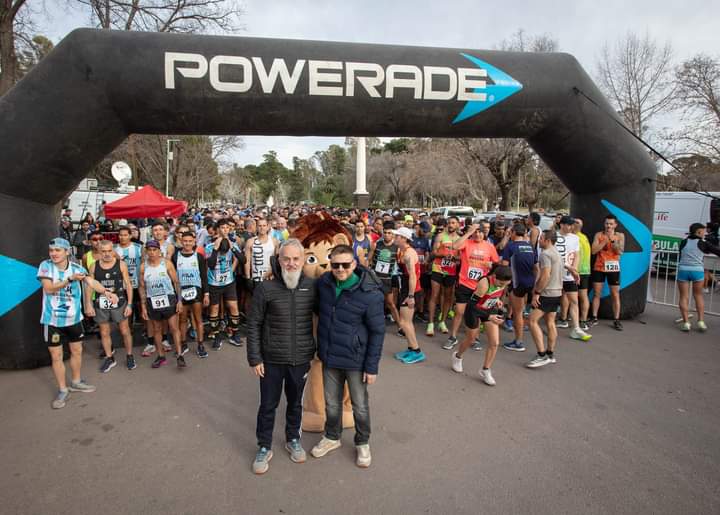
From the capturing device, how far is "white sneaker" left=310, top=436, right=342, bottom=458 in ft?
11.3

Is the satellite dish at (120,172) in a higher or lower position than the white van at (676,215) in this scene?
higher

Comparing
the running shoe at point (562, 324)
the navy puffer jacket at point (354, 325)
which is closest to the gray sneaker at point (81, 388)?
the navy puffer jacket at point (354, 325)

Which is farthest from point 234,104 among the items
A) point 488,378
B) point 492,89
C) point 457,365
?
point 488,378

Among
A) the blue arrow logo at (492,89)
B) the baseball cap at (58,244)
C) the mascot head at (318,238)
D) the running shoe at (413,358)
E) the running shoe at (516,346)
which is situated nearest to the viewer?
the mascot head at (318,238)

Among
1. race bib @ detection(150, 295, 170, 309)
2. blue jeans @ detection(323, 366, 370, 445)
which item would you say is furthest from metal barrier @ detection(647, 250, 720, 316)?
race bib @ detection(150, 295, 170, 309)

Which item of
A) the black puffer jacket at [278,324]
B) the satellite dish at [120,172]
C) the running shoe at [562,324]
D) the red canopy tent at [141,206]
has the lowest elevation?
the running shoe at [562,324]

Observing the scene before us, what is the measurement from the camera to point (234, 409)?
427 cm

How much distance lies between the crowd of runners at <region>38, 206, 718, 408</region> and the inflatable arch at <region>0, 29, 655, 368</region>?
651 millimetres

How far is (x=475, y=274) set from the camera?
5.92m

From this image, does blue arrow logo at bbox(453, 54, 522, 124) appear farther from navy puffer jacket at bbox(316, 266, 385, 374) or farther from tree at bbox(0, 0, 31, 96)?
tree at bbox(0, 0, 31, 96)

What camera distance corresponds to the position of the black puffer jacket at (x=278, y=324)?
10.6ft

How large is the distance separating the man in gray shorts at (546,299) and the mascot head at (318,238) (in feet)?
9.47

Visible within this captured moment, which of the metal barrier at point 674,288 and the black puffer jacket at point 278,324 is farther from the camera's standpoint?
the metal barrier at point 674,288

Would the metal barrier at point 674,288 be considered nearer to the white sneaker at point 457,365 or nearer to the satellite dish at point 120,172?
the white sneaker at point 457,365
